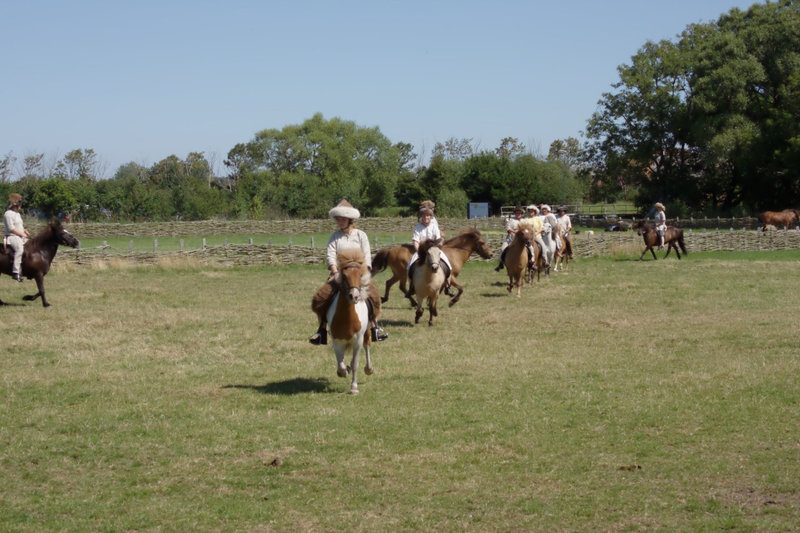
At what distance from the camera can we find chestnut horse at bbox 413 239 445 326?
15.0 m

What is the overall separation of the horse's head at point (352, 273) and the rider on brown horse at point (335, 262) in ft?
0.87

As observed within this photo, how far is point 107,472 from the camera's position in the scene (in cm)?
734

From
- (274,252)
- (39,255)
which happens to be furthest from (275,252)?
(39,255)

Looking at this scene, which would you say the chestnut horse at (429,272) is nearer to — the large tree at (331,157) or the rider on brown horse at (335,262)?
the rider on brown horse at (335,262)

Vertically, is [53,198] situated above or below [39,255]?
above

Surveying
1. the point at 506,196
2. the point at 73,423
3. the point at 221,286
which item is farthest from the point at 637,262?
the point at 506,196

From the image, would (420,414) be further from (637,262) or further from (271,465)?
(637,262)

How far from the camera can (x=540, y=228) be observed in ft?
76.0

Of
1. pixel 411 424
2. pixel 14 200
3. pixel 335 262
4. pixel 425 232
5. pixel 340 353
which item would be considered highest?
pixel 14 200

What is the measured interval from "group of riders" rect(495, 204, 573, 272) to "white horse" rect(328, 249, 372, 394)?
35.2 feet

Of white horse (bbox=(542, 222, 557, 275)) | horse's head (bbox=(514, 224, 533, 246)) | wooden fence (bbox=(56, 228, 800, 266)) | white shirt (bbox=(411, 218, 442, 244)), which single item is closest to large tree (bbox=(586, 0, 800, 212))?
wooden fence (bbox=(56, 228, 800, 266))

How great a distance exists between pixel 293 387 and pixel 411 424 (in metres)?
2.43

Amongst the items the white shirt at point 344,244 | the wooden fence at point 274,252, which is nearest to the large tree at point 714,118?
the wooden fence at point 274,252

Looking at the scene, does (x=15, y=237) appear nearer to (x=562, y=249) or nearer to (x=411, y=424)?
(x=411, y=424)
